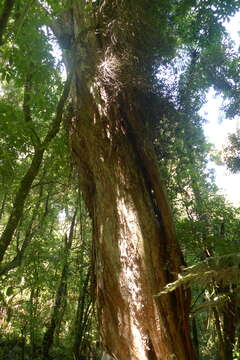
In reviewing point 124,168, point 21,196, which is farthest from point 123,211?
point 21,196

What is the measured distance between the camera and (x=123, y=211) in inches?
150

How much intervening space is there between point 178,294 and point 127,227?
93cm

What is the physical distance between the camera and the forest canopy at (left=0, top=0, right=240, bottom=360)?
3.35m

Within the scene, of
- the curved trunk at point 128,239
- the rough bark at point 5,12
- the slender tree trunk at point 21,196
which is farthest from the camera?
the slender tree trunk at point 21,196

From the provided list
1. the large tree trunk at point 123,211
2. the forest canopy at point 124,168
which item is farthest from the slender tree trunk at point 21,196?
the large tree trunk at point 123,211

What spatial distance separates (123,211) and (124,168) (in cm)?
62

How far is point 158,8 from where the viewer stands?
6008mm

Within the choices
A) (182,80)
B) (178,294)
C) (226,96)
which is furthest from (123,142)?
(226,96)

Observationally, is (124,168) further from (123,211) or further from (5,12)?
(5,12)

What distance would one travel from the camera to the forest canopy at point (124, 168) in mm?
3350

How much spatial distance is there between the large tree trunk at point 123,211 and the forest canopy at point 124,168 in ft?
0.05

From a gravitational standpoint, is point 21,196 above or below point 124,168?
below

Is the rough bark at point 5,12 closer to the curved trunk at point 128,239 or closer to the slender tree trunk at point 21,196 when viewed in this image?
the slender tree trunk at point 21,196

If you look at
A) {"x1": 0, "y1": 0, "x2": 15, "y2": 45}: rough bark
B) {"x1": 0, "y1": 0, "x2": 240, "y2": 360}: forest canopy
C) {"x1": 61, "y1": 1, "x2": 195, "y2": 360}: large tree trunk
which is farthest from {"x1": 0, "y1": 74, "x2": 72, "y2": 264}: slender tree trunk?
{"x1": 0, "y1": 0, "x2": 15, "y2": 45}: rough bark
